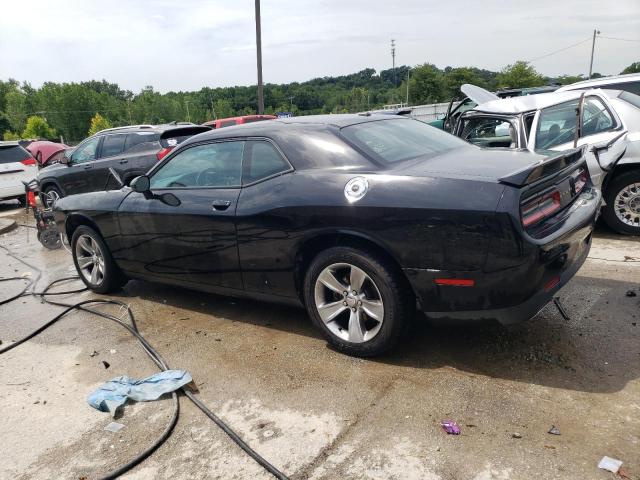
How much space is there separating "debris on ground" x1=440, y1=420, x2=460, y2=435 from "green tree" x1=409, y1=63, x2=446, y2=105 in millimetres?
70251

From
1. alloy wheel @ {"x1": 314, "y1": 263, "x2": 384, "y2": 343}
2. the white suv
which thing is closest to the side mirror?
alloy wheel @ {"x1": 314, "y1": 263, "x2": 384, "y2": 343}

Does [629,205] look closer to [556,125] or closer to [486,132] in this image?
[556,125]

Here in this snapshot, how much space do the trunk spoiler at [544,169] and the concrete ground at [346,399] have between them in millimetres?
1186

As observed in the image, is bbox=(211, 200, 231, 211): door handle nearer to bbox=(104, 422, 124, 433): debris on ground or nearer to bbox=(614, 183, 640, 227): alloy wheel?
bbox=(104, 422, 124, 433): debris on ground

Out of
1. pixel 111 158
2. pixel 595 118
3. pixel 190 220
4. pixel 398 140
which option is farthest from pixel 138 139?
pixel 595 118

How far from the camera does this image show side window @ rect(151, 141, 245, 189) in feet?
14.0

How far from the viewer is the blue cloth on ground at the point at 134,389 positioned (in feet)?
11.0

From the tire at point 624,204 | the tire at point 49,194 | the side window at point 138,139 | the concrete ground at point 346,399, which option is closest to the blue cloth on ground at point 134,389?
the concrete ground at point 346,399

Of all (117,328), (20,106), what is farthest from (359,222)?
(20,106)

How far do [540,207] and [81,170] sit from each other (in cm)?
951

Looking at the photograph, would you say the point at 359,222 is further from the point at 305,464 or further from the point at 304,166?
the point at 305,464

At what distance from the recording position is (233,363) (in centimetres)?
382

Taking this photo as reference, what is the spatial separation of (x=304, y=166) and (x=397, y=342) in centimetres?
139

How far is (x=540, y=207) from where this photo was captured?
319cm
